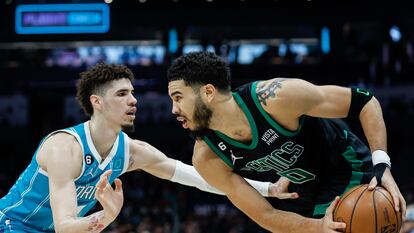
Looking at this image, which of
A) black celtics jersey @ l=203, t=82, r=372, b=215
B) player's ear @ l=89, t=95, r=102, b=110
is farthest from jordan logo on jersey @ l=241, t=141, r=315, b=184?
player's ear @ l=89, t=95, r=102, b=110

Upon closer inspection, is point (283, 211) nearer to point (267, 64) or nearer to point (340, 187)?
point (340, 187)

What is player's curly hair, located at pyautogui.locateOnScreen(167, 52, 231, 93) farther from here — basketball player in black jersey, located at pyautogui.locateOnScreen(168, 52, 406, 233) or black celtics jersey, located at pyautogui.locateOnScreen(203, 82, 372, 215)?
black celtics jersey, located at pyautogui.locateOnScreen(203, 82, 372, 215)

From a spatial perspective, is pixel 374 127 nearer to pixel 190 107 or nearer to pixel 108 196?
pixel 190 107

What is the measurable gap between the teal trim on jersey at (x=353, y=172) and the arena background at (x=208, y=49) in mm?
7627

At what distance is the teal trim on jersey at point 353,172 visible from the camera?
4.26 metres

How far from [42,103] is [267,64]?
17.9 feet

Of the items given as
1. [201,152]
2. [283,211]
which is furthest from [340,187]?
[201,152]

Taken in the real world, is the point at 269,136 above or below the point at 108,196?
above

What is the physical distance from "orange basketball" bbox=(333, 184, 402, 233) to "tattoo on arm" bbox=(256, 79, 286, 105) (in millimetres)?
740

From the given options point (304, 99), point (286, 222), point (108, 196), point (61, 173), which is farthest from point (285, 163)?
point (61, 173)

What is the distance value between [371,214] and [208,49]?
30.2ft

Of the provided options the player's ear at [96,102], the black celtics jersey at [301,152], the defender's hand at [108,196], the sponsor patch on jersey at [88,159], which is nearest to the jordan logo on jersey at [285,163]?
the black celtics jersey at [301,152]

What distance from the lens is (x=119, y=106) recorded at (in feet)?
15.2

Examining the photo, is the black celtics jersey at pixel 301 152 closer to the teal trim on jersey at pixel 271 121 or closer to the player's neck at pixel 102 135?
the teal trim on jersey at pixel 271 121
